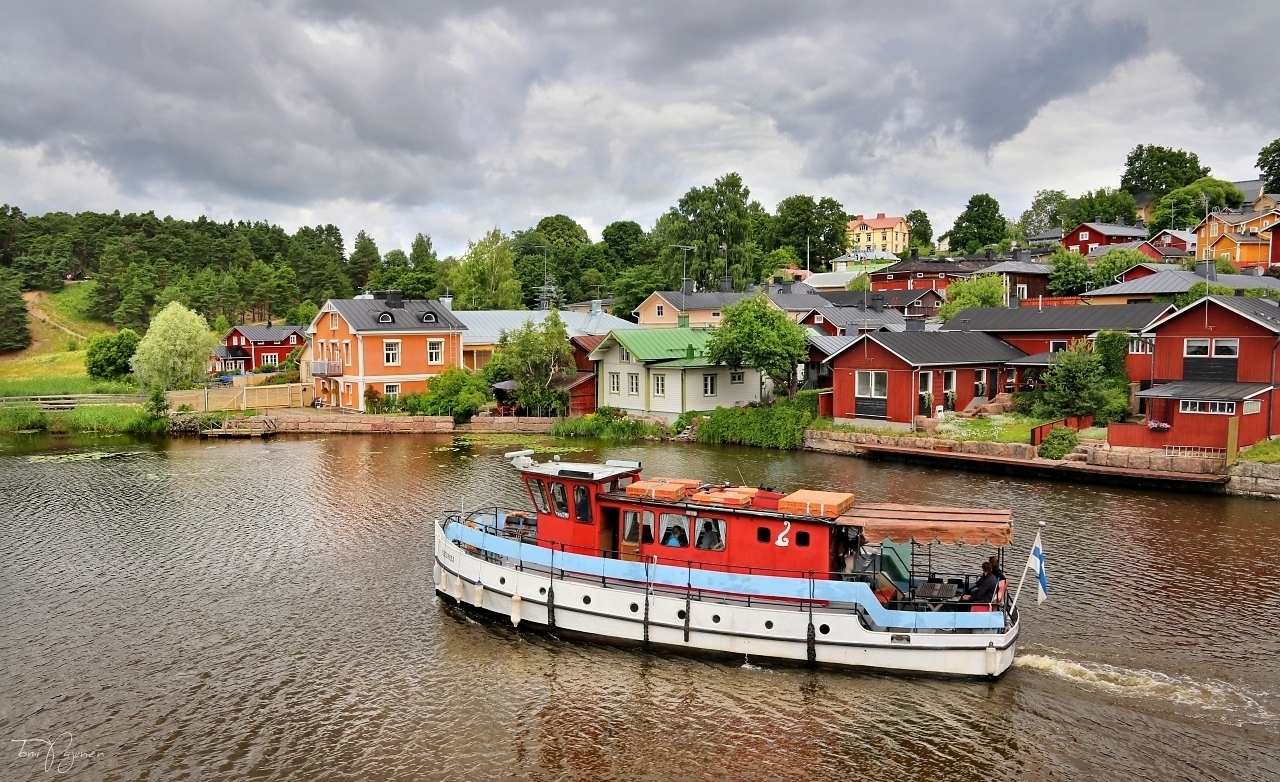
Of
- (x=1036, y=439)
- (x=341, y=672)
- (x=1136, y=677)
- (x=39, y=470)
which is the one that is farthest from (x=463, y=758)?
(x=39, y=470)

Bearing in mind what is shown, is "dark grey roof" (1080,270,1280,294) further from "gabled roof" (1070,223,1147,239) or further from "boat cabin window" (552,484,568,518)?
"boat cabin window" (552,484,568,518)

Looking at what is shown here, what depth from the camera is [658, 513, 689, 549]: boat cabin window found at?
804 inches

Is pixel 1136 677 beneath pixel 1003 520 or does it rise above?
beneath

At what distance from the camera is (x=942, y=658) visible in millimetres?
17562

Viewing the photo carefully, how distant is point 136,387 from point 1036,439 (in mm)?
57707

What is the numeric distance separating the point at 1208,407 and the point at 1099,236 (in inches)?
2671

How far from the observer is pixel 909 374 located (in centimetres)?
4312

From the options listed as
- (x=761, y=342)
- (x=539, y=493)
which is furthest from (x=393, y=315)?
(x=539, y=493)

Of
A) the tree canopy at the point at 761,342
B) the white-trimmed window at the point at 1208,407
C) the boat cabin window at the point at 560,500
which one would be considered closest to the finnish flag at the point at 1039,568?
the boat cabin window at the point at 560,500

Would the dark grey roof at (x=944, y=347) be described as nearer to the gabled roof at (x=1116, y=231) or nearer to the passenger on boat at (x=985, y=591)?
the passenger on boat at (x=985, y=591)

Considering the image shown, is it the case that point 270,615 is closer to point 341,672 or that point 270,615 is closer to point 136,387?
point 341,672

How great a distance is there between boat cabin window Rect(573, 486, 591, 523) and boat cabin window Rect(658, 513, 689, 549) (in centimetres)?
175

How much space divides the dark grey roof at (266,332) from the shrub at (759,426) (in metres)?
48.8

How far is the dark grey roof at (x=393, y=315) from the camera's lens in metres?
59.3
